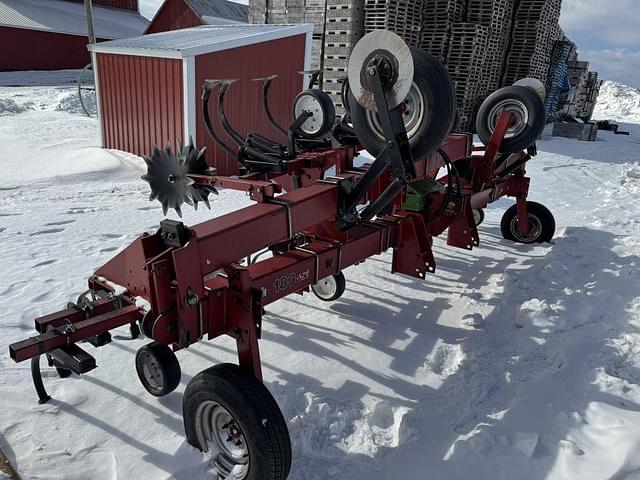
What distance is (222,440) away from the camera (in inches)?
102

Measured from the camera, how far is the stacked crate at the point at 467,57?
1241cm

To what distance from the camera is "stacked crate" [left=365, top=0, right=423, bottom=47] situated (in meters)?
11.0

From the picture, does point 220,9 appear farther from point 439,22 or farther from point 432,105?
point 432,105

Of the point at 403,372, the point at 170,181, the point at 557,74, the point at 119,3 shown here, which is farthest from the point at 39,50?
the point at 403,372

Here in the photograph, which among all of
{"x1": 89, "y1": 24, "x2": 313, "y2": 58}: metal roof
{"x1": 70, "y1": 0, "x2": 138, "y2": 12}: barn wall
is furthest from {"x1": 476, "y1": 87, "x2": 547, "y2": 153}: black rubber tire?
{"x1": 70, "y1": 0, "x2": 138, "y2": 12}: barn wall

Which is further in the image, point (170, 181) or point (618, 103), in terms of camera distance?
point (618, 103)

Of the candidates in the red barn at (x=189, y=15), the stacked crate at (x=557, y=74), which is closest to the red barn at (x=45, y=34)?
the red barn at (x=189, y=15)

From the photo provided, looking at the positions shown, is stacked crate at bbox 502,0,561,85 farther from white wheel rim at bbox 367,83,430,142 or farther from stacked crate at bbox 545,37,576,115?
white wheel rim at bbox 367,83,430,142

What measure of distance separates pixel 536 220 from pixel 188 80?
19.5 feet

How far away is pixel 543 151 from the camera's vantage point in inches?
508

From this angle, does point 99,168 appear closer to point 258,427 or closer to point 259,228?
point 259,228

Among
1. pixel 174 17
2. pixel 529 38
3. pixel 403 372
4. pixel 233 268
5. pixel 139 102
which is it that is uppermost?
pixel 174 17

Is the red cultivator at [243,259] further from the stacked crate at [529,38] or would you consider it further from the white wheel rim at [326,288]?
the stacked crate at [529,38]

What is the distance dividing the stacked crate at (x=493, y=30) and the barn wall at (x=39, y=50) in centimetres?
2102
